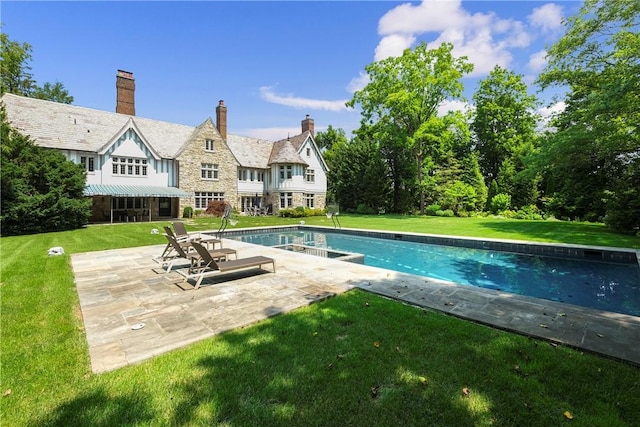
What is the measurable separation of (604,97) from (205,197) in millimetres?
28450

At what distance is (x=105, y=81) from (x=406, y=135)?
93.5ft

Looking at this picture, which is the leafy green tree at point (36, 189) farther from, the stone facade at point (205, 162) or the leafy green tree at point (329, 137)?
the leafy green tree at point (329, 137)

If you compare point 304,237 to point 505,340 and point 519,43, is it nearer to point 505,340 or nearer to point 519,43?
point 505,340

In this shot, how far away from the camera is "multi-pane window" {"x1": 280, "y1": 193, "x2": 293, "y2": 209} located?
33.1 m

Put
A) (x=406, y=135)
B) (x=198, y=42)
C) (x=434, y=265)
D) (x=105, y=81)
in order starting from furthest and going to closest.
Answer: (x=406, y=135), (x=105, y=81), (x=198, y=42), (x=434, y=265)

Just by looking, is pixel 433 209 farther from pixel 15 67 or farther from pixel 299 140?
pixel 15 67

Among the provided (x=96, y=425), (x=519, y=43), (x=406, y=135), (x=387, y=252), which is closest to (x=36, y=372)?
(x=96, y=425)

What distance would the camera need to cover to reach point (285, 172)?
3300cm

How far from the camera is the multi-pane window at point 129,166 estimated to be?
24.5m

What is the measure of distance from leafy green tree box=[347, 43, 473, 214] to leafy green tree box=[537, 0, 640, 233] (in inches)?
449

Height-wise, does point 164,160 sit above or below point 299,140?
below

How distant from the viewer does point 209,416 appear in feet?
8.45

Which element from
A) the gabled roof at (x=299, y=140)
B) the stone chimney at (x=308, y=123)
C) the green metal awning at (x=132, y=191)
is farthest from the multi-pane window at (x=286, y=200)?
the green metal awning at (x=132, y=191)

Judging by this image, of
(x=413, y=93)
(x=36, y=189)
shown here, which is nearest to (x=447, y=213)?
(x=413, y=93)
